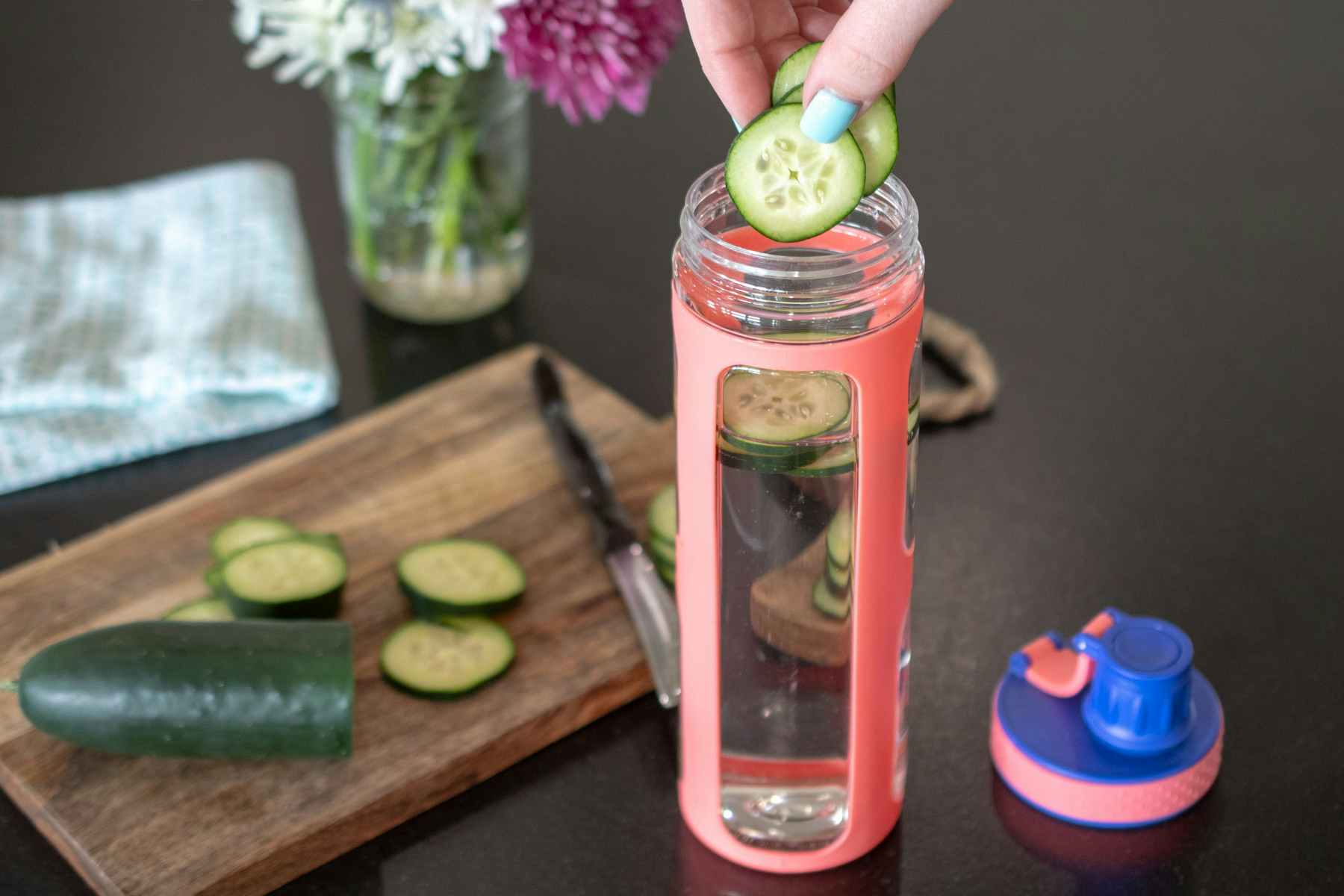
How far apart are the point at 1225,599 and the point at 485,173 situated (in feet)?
2.61

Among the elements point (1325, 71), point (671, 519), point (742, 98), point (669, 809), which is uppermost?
point (742, 98)

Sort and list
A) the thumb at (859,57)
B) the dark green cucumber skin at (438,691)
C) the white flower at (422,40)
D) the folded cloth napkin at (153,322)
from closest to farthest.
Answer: the thumb at (859,57)
the dark green cucumber skin at (438,691)
the white flower at (422,40)
the folded cloth napkin at (153,322)

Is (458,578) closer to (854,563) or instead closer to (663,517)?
(663,517)

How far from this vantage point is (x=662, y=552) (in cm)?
132

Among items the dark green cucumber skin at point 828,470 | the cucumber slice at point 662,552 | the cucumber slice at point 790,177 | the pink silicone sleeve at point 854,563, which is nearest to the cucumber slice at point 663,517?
the cucumber slice at point 662,552

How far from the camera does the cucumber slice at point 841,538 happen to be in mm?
984

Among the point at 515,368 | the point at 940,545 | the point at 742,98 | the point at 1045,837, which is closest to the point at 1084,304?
the point at 940,545

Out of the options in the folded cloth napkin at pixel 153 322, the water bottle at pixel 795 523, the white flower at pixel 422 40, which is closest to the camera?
the water bottle at pixel 795 523

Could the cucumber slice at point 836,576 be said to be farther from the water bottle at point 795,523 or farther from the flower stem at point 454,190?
the flower stem at point 454,190

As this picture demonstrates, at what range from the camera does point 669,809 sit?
45.6 inches

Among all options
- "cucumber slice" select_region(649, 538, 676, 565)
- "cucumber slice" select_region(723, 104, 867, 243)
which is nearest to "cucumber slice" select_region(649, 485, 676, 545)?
"cucumber slice" select_region(649, 538, 676, 565)

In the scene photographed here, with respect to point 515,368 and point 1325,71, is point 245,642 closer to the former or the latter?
point 515,368

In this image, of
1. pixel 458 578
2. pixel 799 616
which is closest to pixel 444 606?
pixel 458 578

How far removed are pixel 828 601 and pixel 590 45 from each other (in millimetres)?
637
